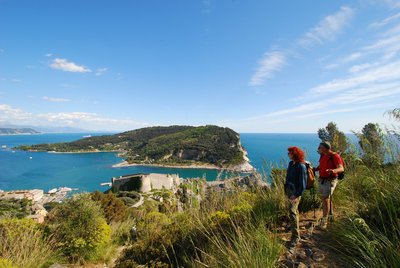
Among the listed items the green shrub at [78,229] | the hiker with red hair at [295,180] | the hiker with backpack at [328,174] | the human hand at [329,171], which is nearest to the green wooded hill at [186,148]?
the green shrub at [78,229]

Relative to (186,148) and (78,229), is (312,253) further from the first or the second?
(186,148)

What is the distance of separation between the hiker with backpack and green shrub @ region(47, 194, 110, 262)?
5.13 m

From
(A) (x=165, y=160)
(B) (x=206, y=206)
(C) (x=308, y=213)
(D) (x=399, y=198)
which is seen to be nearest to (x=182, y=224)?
(B) (x=206, y=206)

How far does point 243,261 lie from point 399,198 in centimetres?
187

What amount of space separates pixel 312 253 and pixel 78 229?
534cm

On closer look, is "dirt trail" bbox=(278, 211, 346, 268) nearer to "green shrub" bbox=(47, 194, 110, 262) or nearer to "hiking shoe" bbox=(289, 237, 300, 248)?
"hiking shoe" bbox=(289, 237, 300, 248)

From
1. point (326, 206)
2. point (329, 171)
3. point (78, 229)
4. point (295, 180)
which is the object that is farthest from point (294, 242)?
point (78, 229)

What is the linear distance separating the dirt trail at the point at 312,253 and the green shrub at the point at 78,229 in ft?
15.0

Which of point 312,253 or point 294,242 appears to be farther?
point 294,242

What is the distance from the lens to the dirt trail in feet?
8.30

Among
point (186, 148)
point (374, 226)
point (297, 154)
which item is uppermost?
point (297, 154)

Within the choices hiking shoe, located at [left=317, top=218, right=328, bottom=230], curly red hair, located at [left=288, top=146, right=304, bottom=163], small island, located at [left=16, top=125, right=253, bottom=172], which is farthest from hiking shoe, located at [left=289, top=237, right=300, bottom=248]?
small island, located at [left=16, top=125, right=253, bottom=172]

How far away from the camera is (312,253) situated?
278cm

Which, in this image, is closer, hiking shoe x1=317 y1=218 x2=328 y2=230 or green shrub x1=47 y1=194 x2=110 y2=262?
hiking shoe x1=317 y1=218 x2=328 y2=230
